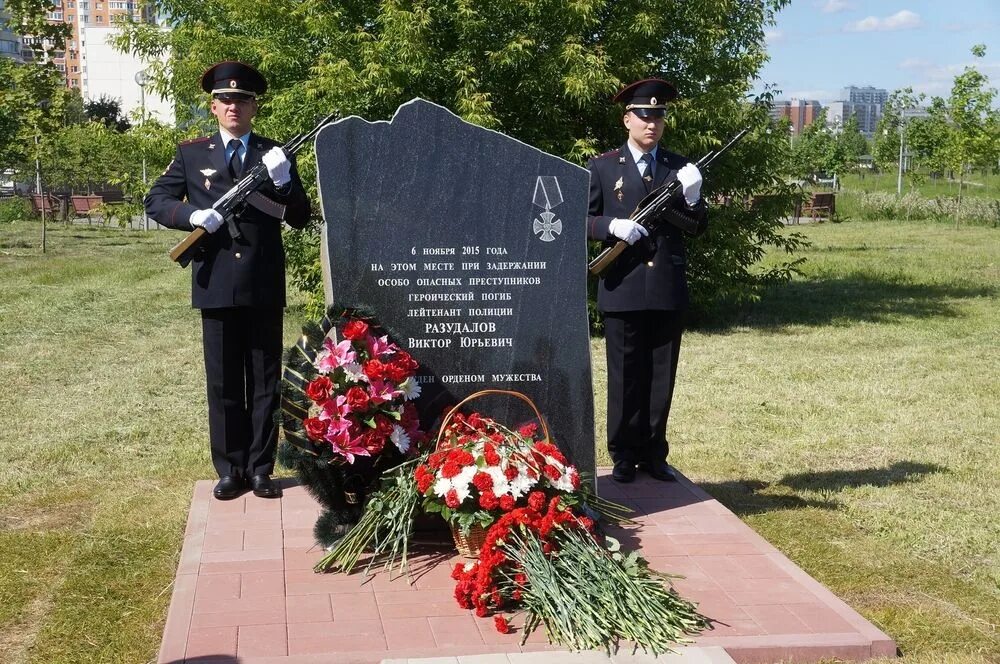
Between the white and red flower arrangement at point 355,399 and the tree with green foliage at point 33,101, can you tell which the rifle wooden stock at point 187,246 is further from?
the tree with green foliage at point 33,101

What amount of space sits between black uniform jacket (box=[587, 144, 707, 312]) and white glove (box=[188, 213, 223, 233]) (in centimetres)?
173

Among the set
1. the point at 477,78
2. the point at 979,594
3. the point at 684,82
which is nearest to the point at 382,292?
the point at 979,594

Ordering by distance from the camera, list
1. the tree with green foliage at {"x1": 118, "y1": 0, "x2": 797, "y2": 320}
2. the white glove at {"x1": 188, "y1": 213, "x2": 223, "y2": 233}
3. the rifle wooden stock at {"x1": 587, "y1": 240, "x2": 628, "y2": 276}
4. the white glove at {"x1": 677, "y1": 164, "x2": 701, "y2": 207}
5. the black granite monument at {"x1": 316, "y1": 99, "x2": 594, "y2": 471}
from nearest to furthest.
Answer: the black granite monument at {"x1": 316, "y1": 99, "x2": 594, "y2": 471} → the white glove at {"x1": 188, "y1": 213, "x2": 223, "y2": 233} → the white glove at {"x1": 677, "y1": 164, "x2": 701, "y2": 207} → the rifle wooden stock at {"x1": 587, "y1": 240, "x2": 628, "y2": 276} → the tree with green foliage at {"x1": 118, "y1": 0, "x2": 797, "y2": 320}

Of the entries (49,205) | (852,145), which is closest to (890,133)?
(852,145)

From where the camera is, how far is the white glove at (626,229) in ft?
18.0

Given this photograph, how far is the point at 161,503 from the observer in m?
6.00

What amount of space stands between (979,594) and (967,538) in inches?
29.1

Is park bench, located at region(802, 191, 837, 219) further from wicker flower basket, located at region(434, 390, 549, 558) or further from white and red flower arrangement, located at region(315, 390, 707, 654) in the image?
white and red flower arrangement, located at region(315, 390, 707, 654)

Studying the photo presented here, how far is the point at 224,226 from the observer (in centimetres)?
545

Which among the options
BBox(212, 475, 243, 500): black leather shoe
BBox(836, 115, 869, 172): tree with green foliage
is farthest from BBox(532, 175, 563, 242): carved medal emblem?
BBox(836, 115, 869, 172): tree with green foliage

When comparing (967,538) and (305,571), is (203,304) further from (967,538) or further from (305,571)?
(967,538)

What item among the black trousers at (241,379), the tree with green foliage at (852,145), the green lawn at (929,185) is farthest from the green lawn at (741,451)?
the tree with green foliage at (852,145)

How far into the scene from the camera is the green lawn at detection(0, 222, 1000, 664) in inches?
184

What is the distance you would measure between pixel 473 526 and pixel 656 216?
74.0 inches
